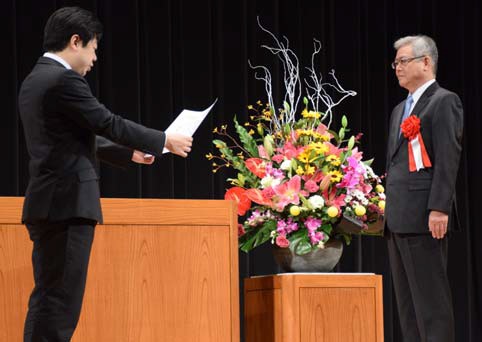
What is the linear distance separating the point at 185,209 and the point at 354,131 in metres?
2.48

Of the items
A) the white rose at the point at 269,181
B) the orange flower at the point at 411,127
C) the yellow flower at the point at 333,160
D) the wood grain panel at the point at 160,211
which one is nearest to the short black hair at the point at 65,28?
the wood grain panel at the point at 160,211

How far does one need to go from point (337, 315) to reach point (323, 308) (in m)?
0.06

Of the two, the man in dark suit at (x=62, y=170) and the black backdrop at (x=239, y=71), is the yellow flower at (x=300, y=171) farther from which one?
the black backdrop at (x=239, y=71)

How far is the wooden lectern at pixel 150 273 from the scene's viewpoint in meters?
2.62

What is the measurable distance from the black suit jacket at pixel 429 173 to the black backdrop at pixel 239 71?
1.81 m

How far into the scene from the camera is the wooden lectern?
2625mm

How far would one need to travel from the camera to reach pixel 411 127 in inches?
117

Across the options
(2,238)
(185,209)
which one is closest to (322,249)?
(185,209)

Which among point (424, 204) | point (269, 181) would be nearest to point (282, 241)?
point (269, 181)

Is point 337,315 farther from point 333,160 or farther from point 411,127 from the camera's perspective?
point 411,127

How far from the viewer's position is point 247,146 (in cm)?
325

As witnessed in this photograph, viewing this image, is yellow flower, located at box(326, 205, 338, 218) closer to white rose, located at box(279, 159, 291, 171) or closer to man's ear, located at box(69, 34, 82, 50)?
white rose, located at box(279, 159, 291, 171)

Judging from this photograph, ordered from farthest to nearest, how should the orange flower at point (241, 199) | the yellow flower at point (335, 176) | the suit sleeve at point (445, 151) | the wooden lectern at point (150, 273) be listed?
the orange flower at point (241, 199), the yellow flower at point (335, 176), the suit sleeve at point (445, 151), the wooden lectern at point (150, 273)

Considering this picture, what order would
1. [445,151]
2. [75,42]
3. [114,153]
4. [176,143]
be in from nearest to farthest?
[75,42] < [176,143] < [114,153] < [445,151]
